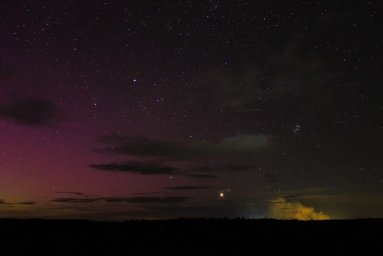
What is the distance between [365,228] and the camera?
19125 mm

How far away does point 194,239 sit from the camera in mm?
16281

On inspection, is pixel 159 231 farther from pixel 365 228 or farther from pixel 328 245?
pixel 365 228

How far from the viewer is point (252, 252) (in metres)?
13.5

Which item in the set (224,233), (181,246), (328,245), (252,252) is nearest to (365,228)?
(328,245)

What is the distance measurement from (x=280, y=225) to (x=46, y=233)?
12.2 m

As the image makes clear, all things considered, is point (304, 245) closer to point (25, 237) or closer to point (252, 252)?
point (252, 252)

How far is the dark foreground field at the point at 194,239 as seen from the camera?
1384cm

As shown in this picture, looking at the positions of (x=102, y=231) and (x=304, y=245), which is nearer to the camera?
A: (x=304, y=245)

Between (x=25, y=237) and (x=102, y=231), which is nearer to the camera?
(x=25, y=237)

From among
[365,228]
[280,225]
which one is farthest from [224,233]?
[365,228]

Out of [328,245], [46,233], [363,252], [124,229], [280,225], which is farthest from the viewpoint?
[280,225]

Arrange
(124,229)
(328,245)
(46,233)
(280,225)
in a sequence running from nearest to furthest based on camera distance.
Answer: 1. (328,245)
2. (46,233)
3. (124,229)
4. (280,225)

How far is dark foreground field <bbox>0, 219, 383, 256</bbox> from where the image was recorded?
13.8m

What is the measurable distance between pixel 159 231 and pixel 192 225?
2.81 meters
